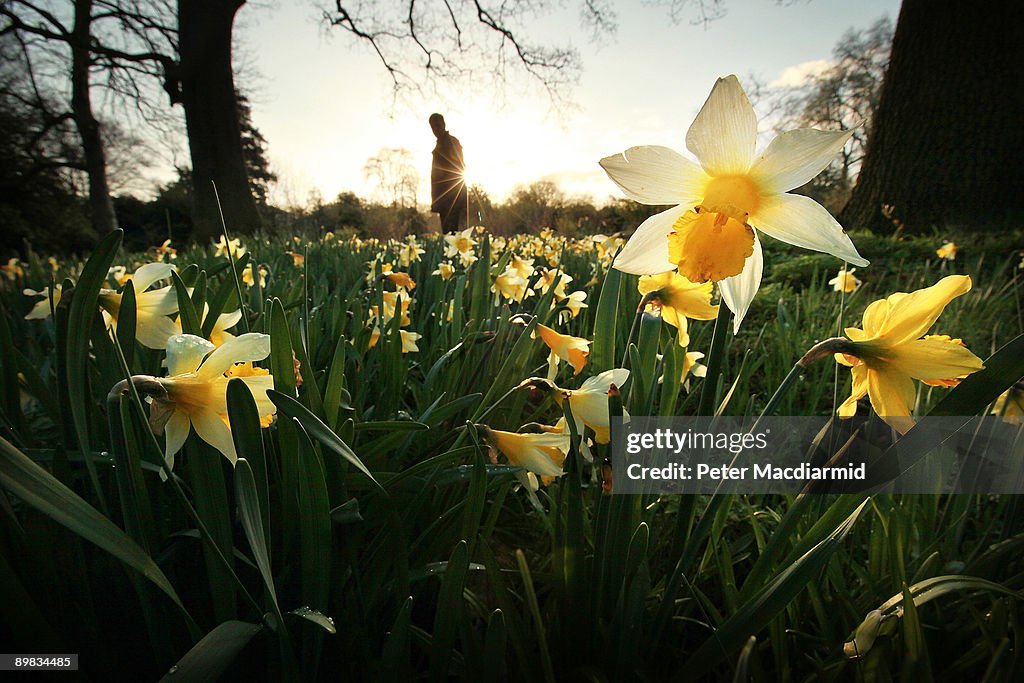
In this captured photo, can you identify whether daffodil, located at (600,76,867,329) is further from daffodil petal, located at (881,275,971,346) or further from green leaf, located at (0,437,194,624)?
green leaf, located at (0,437,194,624)

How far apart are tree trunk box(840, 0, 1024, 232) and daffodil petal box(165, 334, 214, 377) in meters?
6.82

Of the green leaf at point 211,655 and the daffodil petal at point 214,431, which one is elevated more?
the daffodil petal at point 214,431

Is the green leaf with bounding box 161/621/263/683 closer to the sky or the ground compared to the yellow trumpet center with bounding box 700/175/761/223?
closer to the ground

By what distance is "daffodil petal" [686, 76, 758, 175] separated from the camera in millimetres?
615

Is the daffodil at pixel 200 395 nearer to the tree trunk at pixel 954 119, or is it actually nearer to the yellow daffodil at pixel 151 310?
the yellow daffodil at pixel 151 310

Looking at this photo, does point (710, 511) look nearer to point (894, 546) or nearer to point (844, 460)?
point (844, 460)

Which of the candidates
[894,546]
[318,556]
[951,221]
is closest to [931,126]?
[951,221]

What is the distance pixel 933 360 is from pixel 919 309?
65mm

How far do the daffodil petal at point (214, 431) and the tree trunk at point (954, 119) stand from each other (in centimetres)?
683

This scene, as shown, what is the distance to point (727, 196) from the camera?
680 millimetres

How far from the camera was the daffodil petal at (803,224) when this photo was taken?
24.4 inches

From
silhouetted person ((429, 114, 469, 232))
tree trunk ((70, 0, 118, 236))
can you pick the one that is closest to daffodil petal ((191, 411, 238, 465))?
silhouetted person ((429, 114, 469, 232))

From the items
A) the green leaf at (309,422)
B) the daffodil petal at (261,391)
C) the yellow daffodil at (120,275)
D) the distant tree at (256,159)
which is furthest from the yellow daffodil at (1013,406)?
the distant tree at (256,159)

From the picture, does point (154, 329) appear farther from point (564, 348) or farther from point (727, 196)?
point (727, 196)
